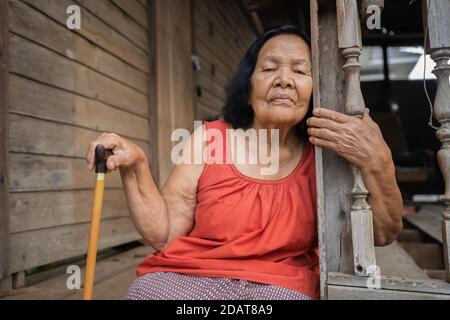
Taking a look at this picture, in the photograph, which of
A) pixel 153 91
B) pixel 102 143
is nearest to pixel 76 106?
pixel 153 91

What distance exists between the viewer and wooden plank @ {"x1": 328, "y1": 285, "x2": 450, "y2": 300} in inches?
41.6

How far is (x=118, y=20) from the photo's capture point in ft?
10.6

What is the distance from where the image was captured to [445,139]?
1.11m

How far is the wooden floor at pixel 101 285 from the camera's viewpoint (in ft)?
6.66

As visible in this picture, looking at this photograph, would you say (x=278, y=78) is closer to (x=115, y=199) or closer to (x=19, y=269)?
(x=19, y=269)

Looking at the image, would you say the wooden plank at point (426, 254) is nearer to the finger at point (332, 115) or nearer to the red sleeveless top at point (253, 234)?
the red sleeveless top at point (253, 234)

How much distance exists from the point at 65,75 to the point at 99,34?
0.57 metres

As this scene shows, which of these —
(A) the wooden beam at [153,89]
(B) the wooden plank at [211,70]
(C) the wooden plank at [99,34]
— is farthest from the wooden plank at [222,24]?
(C) the wooden plank at [99,34]

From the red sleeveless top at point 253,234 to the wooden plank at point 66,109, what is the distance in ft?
4.06

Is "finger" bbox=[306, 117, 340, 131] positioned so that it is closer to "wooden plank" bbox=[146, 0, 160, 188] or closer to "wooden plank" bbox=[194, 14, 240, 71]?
"wooden plank" bbox=[146, 0, 160, 188]

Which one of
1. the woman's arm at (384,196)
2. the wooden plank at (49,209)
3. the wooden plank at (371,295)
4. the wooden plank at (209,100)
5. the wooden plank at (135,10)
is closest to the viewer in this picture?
the wooden plank at (371,295)

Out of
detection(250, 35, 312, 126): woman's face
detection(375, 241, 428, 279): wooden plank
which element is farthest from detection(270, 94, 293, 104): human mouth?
detection(375, 241, 428, 279): wooden plank

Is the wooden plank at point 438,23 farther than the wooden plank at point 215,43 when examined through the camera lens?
No
